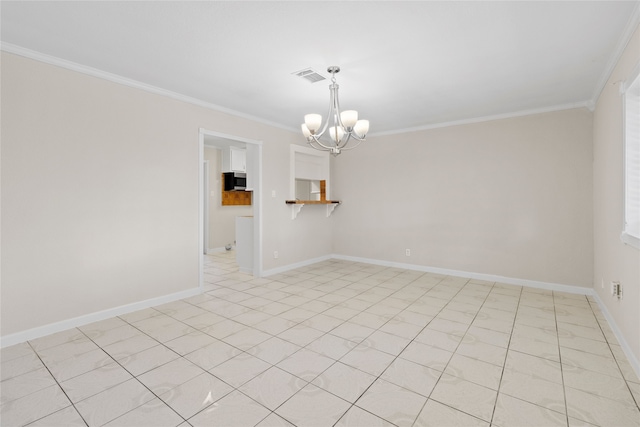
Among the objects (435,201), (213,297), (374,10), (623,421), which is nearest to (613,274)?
(623,421)

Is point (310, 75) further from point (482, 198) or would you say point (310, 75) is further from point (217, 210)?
point (217, 210)

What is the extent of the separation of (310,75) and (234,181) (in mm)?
4532

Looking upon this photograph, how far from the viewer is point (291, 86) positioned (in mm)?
3312

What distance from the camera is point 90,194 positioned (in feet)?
9.60

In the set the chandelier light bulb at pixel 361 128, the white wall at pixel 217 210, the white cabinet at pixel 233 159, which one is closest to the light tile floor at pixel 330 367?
the chandelier light bulb at pixel 361 128

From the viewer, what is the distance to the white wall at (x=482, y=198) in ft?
12.7

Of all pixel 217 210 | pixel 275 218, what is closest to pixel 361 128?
pixel 275 218

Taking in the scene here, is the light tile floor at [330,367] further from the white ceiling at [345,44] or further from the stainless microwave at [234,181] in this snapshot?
the stainless microwave at [234,181]

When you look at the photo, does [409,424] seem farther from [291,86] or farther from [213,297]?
[291,86]

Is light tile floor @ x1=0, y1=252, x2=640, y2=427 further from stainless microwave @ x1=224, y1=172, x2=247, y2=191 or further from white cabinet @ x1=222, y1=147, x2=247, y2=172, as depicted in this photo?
white cabinet @ x1=222, y1=147, x2=247, y2=172

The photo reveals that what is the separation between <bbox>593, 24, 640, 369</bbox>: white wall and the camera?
7.16 feet

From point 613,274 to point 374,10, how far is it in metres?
3.14

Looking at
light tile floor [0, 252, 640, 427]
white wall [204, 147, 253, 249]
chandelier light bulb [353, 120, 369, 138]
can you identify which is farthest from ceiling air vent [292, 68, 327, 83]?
white wall [204, 147, 253, 249]

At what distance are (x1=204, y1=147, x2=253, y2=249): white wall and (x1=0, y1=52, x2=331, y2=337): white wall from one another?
3.21 m
